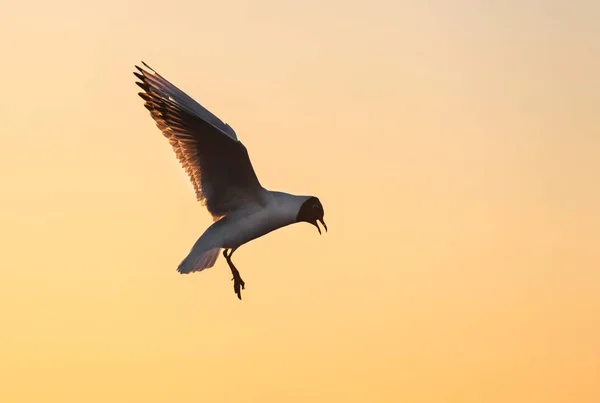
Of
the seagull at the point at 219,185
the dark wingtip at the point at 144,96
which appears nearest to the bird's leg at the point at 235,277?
the seagull at the point at 219,185

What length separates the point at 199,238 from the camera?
2555 cm

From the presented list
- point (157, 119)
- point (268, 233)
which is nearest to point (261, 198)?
point (268, 233)

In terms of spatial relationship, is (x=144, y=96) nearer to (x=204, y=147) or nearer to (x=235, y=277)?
(x=204, y=147)

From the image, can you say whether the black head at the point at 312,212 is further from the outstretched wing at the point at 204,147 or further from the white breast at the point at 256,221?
the outstretched wing at the point at 204,147

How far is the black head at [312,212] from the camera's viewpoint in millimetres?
25656

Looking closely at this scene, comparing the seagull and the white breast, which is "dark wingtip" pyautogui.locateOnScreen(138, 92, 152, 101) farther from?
the white breast

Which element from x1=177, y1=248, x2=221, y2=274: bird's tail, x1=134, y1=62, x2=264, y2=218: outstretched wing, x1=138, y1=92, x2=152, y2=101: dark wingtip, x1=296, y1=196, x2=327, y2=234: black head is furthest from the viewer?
x1=296, y1=196, x2=327, y2=234: black head

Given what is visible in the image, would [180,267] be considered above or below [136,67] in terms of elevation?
below

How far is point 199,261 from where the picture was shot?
998 inches

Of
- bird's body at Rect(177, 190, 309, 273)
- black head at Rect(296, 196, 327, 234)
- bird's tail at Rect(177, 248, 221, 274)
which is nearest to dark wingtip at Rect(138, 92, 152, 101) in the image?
bird's body at Rect(177, 190, 309, 273)

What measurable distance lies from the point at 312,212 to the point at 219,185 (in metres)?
1.69

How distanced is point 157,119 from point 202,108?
0.81 meters

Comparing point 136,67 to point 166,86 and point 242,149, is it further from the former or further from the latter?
point 242,149

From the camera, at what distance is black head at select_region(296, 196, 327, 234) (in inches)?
1010
